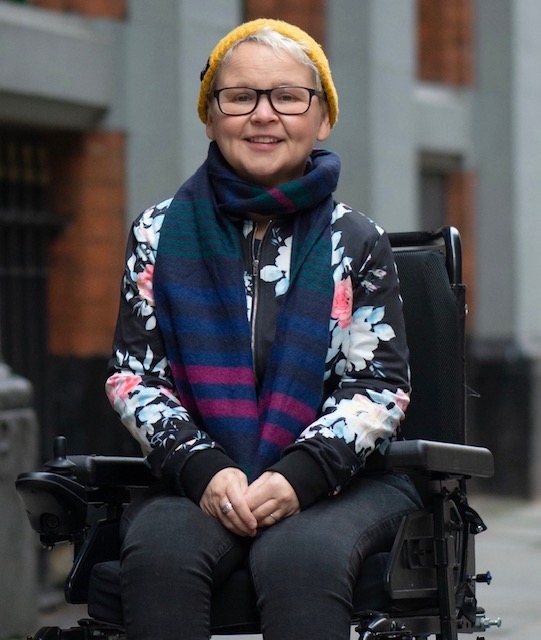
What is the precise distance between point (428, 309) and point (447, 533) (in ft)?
2.48

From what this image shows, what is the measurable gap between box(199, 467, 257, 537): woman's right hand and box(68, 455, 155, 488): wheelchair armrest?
1.29 ft

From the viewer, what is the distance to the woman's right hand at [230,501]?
11.6ft

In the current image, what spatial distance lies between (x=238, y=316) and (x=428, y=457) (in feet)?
1.99

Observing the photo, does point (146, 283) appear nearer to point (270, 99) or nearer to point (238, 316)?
point (238, 316)

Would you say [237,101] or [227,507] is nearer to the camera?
[227,507]

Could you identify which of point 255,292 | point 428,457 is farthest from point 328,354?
point 428,457

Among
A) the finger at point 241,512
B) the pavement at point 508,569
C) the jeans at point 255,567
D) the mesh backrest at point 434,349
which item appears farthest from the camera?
the pavement at point 508,569

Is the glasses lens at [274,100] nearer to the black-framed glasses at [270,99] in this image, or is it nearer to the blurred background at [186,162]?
the black-framed glasses at [270,99]

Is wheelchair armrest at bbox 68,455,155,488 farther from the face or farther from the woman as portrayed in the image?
the face

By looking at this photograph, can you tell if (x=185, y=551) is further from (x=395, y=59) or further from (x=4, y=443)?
(x=395, y=59)

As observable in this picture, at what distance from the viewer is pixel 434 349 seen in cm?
420

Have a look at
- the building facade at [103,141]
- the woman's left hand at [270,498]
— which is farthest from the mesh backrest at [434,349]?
the building facade at [103,141]

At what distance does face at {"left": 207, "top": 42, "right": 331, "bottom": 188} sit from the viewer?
3.91 metres

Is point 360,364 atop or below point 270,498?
atop
